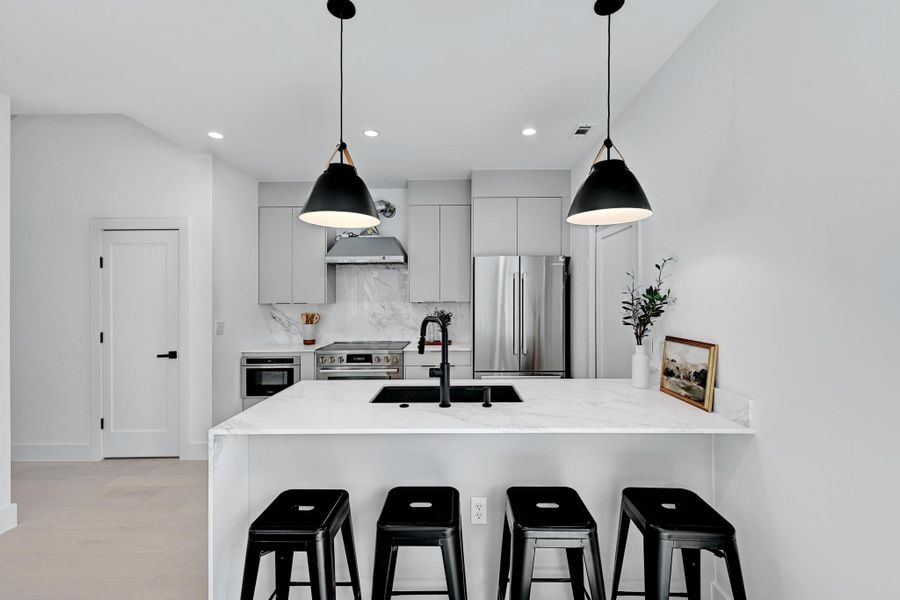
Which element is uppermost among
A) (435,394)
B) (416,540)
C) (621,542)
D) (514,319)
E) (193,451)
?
(514,319)

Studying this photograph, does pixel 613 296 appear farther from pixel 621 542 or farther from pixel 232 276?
pixel 232 276

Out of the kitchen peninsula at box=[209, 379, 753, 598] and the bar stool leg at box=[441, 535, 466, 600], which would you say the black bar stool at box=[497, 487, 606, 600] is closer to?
the bar stool leg at box=[441, 535, 466, 600]

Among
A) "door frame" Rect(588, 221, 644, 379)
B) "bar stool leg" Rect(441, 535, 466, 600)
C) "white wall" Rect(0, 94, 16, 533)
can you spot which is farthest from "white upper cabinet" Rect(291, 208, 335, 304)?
"bar stool leg" Rect(441, 535, 466, 600)

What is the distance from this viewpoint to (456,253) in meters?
4.23

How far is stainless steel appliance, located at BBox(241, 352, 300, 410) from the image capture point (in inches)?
154

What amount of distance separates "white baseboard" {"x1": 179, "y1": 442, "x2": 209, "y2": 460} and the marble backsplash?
1295 mm

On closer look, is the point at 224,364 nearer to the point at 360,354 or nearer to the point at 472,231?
the point at 360,354

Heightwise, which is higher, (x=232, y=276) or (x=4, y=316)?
(x=232, y=276)

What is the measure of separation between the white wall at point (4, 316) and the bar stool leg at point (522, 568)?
10.3ft

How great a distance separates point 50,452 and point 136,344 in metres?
1.18

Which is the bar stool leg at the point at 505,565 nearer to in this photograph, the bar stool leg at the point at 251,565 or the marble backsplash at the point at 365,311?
the bar stool leg at the point at 251,565

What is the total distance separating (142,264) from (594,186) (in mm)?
3949

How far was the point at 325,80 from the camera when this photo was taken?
2.33m

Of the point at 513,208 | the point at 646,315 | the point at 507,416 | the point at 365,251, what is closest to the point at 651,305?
the point at 646,315
